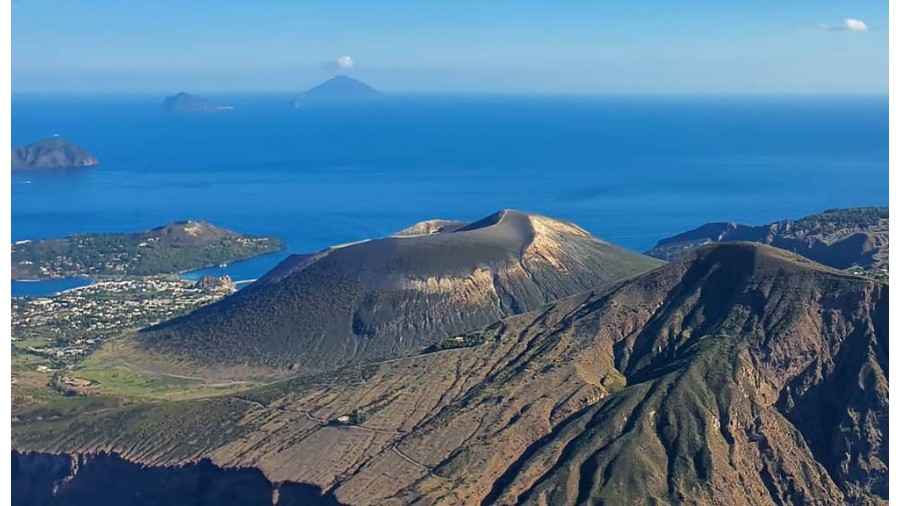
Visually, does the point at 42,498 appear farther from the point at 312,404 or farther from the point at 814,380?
the point at 814,380

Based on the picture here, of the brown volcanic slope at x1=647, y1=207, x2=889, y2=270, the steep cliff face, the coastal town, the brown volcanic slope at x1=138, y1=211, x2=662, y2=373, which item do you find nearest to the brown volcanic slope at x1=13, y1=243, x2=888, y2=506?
the steep cliff face

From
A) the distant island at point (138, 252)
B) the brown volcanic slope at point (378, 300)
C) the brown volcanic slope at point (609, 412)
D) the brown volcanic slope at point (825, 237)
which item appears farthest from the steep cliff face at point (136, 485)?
the distant island at point (138, 252)

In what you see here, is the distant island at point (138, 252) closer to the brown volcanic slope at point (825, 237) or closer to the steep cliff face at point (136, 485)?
the brown volcanic slope at point (825, 237)

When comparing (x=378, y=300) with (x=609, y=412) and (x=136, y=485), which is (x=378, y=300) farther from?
(x=609, y=412)

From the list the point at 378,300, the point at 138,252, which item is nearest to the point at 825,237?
the point at 378,300

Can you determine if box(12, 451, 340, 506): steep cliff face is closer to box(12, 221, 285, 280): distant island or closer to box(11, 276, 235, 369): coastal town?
box(11, 276, 235, 369): coastal town

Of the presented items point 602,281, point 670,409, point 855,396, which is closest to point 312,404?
point 670,409
